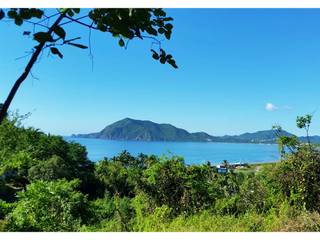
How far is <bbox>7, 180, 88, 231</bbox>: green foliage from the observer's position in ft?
11.2

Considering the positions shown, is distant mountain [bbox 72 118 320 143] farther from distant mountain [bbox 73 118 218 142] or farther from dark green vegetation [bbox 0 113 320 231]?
dark green vegetation [bbox 0 113 320 231]

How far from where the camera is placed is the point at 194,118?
673 cm

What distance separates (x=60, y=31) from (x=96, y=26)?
0.11 m

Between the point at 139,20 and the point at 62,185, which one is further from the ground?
the point at 139,20

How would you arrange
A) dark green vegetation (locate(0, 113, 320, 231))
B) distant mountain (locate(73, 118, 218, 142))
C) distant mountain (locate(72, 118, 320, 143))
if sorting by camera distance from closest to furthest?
dark green vegetation (locate(0, 113, 320, 231)) < distant mountain (locate(72, 118, 320, 143)) < distant mountain (locate(73, 118, 218, 142))

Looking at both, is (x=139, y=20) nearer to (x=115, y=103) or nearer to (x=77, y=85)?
(x=77, y=85)

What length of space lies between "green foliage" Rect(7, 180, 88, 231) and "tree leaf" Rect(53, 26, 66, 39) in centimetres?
268

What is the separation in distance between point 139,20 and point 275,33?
4523mm

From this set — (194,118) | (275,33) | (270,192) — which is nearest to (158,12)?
(270,192)

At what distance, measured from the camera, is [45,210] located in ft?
12.1

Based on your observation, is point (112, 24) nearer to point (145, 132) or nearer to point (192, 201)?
point (192, 201)

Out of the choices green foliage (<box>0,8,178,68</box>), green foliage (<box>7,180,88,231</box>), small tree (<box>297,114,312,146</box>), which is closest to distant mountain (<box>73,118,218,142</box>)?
small tree (<box>297,114,312,146</box>)

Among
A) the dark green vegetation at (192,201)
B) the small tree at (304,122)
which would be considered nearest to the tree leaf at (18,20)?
the dark green vegetation at (192,201)

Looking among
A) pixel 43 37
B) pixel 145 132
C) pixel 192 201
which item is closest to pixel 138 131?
pixel 145 132
